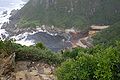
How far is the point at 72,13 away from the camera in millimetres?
179500

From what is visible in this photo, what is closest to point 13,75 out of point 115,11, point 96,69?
point 96,69

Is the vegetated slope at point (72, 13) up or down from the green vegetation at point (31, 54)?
down

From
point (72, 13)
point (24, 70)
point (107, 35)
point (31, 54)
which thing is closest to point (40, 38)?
point (107, 35)

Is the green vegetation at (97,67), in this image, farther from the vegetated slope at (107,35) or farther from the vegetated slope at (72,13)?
the vegetated slope at (72,13)

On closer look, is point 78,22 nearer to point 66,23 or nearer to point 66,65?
point 66,23

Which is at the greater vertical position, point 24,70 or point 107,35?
point 24,70

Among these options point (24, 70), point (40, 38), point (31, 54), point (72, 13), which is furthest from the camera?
point (72, 13)

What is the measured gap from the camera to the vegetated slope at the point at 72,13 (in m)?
169

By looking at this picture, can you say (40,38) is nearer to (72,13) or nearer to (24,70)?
(72,13)

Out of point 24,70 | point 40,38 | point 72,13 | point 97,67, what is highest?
point 97,67

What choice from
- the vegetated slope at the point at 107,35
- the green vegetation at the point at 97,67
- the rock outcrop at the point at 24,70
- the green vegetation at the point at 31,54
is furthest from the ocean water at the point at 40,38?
the green vegetation at the point at 97,67

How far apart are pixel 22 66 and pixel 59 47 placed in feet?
321

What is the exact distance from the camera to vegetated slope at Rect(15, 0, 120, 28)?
169250 millimetres

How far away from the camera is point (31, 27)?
6422 inches
